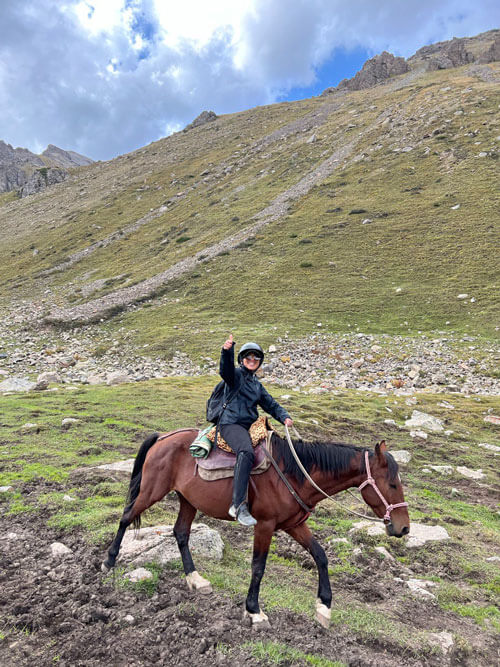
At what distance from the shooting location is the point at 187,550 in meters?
5.50

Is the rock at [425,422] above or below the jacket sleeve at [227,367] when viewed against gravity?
below

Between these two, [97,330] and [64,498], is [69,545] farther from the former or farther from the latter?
[97,330]

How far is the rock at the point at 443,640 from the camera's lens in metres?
4.51

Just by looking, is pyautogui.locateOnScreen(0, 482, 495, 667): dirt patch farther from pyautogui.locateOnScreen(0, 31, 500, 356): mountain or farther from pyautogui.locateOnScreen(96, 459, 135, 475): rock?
pyautogui.locateOnScreen(0, 31, 500, 356): mountain

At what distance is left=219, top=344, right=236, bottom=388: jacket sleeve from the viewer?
209 inches

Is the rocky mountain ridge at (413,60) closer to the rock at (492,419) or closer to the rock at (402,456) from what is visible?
the rock at (492,419)

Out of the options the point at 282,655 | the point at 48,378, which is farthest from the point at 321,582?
the point at 48,378

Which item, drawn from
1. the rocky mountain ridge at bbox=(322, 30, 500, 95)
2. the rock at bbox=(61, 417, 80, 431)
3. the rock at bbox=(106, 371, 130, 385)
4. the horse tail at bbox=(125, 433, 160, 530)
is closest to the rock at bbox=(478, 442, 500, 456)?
the horse tail at bbox=(125, 433, 160, 530)

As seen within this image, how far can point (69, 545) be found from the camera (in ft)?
19.4

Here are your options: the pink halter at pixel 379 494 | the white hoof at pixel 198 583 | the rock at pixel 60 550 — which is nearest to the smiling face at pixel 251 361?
the pink halter at pixel 379 494

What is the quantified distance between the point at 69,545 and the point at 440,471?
954 cm

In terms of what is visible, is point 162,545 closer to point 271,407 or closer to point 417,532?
point 271,407

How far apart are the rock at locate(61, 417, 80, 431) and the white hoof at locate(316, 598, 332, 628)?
33.0ft

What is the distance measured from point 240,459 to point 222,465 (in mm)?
432
